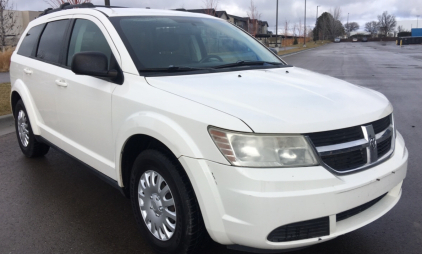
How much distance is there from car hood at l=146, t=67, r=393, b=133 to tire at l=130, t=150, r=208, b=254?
469 millimetres

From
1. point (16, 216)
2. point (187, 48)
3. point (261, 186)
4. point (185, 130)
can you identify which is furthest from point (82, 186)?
point (261, 186)

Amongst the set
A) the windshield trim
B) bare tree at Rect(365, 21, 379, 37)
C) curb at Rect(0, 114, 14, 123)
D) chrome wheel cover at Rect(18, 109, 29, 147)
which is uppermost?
bare tree at Rect(365, 21, 379, 37)

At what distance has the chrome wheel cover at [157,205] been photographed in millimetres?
2746

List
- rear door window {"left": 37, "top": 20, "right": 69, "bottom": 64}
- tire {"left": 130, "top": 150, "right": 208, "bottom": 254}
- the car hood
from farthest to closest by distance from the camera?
rear door window {"left": 37, "top": 20, "right": 69, "bottom": 64}, tire {"left": 130, "top": 150, "right": 208, "bottom": 254}, the car hood

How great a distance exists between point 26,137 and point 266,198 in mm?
4011

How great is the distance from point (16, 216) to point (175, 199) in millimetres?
1895

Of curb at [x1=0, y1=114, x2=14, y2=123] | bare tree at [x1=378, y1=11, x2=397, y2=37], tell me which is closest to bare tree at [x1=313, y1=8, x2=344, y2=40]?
bare tree at [x1=378, y1=11, x2=397, y2=37]

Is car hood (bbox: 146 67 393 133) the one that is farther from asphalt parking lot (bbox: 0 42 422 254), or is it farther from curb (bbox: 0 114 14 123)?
curb (bbox: 0 114 14 123)

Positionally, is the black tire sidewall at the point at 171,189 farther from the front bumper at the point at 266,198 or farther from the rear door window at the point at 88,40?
the rear door window at the point at 88,40

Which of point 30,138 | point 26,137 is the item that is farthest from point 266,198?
point 26,137

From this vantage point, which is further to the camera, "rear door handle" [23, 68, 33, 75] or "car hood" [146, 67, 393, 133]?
"rear door handle" [23, 68, 33, 75]

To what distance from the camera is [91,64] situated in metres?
3.09

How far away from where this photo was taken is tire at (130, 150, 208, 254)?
2547 millimetres

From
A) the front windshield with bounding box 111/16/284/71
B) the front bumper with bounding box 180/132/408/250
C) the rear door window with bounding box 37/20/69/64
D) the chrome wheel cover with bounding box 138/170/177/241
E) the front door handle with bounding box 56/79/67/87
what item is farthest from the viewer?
the rear door window with bounding box 37/20/69/64
